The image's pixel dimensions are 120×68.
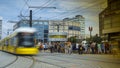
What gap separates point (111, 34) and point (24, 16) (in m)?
13.8

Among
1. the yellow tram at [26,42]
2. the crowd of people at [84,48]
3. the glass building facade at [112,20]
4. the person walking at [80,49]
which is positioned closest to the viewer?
the yellow tram at [26,42]

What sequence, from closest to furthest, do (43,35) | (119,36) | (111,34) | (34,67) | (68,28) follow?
(34,67)
(119,36)
(111,34)
(43,35)
(68,28)

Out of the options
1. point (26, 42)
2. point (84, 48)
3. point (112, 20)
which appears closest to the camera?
point (26, 42)

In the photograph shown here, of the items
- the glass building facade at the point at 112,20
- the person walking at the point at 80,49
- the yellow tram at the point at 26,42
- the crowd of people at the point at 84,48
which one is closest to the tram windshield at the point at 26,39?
the yellow tram at the point at 26,42

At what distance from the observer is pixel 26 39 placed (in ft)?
129

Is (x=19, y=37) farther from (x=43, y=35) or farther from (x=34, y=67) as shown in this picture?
(x=43, y=35)

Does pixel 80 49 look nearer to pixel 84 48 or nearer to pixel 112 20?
pixel 84 48

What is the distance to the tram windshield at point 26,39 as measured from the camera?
3916cm

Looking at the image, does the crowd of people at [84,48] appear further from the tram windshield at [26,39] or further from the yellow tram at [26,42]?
the tram windshield at [26,39]

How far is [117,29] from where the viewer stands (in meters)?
47.0

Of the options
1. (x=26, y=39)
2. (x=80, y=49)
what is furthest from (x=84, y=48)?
(x=26, y=39)

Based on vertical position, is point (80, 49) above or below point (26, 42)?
below

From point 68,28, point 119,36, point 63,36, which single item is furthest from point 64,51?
point 68,28

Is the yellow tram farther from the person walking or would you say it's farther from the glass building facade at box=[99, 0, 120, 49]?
the glass building facade at box=[99, 0, 120, 49]
